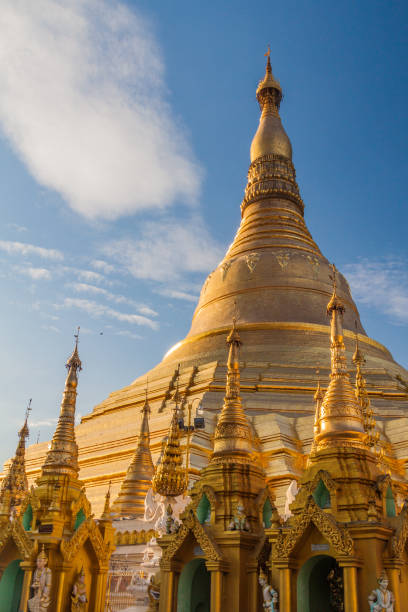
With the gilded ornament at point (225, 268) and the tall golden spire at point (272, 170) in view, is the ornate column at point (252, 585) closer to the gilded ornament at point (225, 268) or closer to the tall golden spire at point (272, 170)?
the gilded ornament at point (225, 268)

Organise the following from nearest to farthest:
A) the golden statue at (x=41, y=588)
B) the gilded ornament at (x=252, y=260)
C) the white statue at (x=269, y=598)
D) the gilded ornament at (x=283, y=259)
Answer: the white statue at (x=269, y=598) → the golden statue at (x=41, y=588) → the gilded ornament at (x=283, y=259) → the gilded ornament at (x=252, y=260)

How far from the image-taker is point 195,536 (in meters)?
9.15

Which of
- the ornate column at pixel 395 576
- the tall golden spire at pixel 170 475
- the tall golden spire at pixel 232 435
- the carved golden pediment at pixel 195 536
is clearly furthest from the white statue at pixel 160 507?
the ornate column at pixel 395 576

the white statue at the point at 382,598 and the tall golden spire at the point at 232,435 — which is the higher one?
the tall golden spire at the point at 232,435

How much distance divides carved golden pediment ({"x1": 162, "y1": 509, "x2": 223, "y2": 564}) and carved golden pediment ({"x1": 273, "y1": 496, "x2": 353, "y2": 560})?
1.20 meters

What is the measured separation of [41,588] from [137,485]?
875 centimetres

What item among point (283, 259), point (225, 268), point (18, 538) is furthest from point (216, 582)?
point (225, 268)

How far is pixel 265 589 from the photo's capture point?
26.8 ft

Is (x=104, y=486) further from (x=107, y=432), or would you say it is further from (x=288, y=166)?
(x=288, y=166)

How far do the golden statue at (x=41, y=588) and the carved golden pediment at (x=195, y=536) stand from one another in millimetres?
2298

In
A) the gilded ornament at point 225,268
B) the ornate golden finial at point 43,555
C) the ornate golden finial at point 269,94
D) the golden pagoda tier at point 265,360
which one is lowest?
the ornate golden finial at point 43,555

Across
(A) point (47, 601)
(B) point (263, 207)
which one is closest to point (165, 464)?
(A) point (47, 601)

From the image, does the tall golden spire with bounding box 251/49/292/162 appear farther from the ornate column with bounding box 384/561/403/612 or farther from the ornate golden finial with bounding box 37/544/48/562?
the ornate column with bounding box 384/561/403/612

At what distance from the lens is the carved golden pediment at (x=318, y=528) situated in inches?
297
